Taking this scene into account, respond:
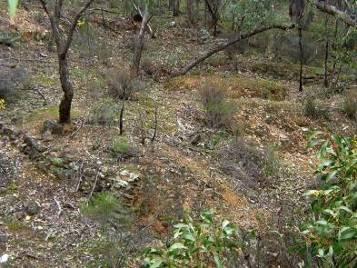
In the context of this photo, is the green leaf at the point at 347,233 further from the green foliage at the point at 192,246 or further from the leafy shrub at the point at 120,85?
the leafy shrub at the point at 120,85

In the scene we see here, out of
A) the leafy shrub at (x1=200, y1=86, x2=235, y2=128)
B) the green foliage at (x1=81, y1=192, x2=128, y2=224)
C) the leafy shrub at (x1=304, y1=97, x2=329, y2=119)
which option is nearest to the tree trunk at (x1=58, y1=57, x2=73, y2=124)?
the green foliage at (x1=81, y1=192, x2=128, y2=224)

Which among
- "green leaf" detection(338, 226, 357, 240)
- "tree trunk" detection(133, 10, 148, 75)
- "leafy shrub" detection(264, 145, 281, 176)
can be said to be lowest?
"leafy shrub" detection(264, 145, 281, 176)

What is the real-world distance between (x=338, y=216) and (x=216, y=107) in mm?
7365

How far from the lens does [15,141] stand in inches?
281

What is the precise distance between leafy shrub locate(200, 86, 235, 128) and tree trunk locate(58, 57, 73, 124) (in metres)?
2.62

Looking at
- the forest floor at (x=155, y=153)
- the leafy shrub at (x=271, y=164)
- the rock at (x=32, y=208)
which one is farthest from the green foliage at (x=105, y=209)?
the leafy shrub at (x=271, y=164)

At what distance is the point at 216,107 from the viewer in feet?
30.5

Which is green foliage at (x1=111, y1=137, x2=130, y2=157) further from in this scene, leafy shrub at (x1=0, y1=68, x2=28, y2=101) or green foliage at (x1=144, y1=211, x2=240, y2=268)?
green foliage at (x1=144, y1=211, x2=240, y2=268)

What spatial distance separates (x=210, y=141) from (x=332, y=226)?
22.0 feet

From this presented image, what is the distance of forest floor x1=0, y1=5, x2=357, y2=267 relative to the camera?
5.77 metres

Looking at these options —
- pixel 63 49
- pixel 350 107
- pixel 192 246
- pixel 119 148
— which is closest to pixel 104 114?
pixel 119 148

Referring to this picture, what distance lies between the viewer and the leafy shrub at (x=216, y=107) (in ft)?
30.1

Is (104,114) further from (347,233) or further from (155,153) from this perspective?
(347,233)

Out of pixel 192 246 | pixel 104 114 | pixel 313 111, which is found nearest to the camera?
pixel 192 246
